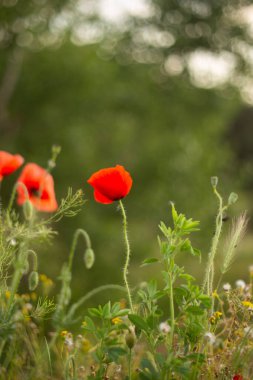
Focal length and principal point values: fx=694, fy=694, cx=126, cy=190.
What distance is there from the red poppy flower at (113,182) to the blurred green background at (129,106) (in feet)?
18.7

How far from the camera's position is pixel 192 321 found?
1690 millimetres

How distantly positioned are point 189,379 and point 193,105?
11.9 m

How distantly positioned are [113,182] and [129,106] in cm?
1096

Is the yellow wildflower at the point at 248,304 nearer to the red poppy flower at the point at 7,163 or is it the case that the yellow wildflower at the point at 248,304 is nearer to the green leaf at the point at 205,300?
the green leaf at the point at 205,300

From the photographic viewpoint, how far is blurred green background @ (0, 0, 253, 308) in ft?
30.2

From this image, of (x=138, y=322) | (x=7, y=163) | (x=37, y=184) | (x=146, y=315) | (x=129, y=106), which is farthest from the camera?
(x=129, y=106)

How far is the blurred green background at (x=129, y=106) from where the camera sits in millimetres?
9195

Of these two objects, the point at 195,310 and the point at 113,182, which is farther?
the point at 113,182

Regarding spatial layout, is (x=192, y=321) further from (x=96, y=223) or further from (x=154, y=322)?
(x=96, y=223)

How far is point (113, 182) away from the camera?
Result: 1898 mm

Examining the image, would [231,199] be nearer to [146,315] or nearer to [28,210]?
[146,315]

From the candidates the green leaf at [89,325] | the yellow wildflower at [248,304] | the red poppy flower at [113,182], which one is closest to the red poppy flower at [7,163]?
the red poppy flower at [113,182]

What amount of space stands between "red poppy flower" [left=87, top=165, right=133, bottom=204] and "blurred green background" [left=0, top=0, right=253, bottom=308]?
18.7ft

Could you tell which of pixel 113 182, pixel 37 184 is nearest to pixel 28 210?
pixel 113 182
